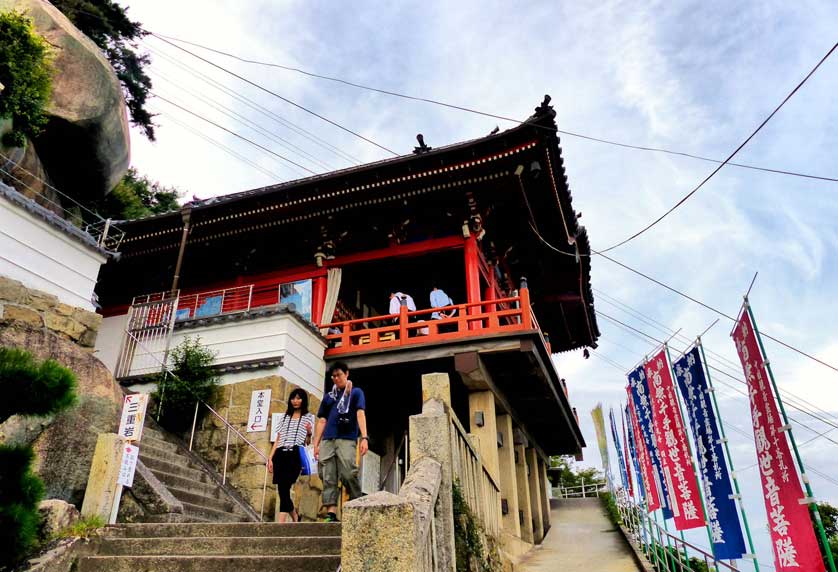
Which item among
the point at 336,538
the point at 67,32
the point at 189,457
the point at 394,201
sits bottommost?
the point at 336,538

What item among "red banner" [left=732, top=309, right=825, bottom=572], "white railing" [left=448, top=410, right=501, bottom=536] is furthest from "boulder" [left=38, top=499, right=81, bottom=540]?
"red banner" [left=732, top=309, right=825, bottom=572]

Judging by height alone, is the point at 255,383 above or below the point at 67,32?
below

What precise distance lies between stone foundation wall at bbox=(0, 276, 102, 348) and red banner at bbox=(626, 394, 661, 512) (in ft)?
29.4

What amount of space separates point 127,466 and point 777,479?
258 inches

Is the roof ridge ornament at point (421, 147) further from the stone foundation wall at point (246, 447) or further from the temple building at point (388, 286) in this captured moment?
the stone foundation wall at point (246, 447)

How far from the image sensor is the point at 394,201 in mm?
11812

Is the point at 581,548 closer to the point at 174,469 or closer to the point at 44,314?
the point at 174,469

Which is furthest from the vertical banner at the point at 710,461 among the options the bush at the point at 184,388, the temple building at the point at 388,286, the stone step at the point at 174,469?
the bush at the point at 184,388

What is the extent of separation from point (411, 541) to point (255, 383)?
23.0 ft

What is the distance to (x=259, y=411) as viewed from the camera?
9.05m

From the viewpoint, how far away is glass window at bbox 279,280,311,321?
12211 mm

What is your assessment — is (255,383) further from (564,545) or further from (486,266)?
(564,545)

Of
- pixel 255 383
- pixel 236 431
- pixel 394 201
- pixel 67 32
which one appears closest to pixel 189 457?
pixel 236 431

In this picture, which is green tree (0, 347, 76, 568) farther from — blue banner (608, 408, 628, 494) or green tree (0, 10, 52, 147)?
blue banner (608, 408, 628, 494)
